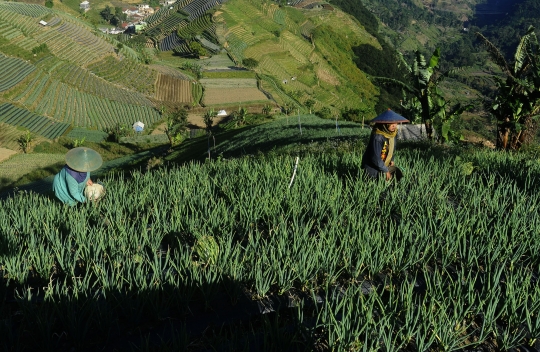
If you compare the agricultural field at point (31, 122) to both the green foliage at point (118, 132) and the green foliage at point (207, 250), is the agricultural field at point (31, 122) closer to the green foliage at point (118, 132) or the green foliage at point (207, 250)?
the green foliage at point (118, 132)

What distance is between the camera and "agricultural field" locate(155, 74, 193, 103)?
4512cm

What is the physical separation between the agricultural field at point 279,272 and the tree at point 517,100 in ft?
25.5

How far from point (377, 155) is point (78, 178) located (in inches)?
133

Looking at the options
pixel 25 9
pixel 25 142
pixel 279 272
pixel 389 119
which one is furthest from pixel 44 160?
pixel 25 9

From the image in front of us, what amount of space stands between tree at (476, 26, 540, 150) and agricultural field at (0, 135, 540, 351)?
306 inches

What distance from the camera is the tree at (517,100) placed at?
1167cm

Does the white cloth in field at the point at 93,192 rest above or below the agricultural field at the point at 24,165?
above

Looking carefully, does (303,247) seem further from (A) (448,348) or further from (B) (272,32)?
(B) (272,32)

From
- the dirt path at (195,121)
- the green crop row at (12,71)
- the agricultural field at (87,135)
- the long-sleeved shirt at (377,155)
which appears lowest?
the dirt path at (195,121)

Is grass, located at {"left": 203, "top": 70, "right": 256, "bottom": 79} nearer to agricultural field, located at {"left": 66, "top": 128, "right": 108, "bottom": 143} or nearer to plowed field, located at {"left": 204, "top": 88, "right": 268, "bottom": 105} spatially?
plowed field, located at {"left": 204, "top": 88, "right": 268, "bottom": 105}

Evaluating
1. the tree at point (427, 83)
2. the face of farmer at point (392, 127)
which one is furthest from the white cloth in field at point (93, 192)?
the tree at point (427, 83)

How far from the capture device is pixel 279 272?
10.1 feet

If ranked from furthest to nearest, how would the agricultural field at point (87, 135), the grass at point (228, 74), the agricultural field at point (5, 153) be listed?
the grass at point (228, 74), the agricultural field at point (87, 135), the agricultural field at point (5, 153)

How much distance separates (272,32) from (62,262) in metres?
72.6
